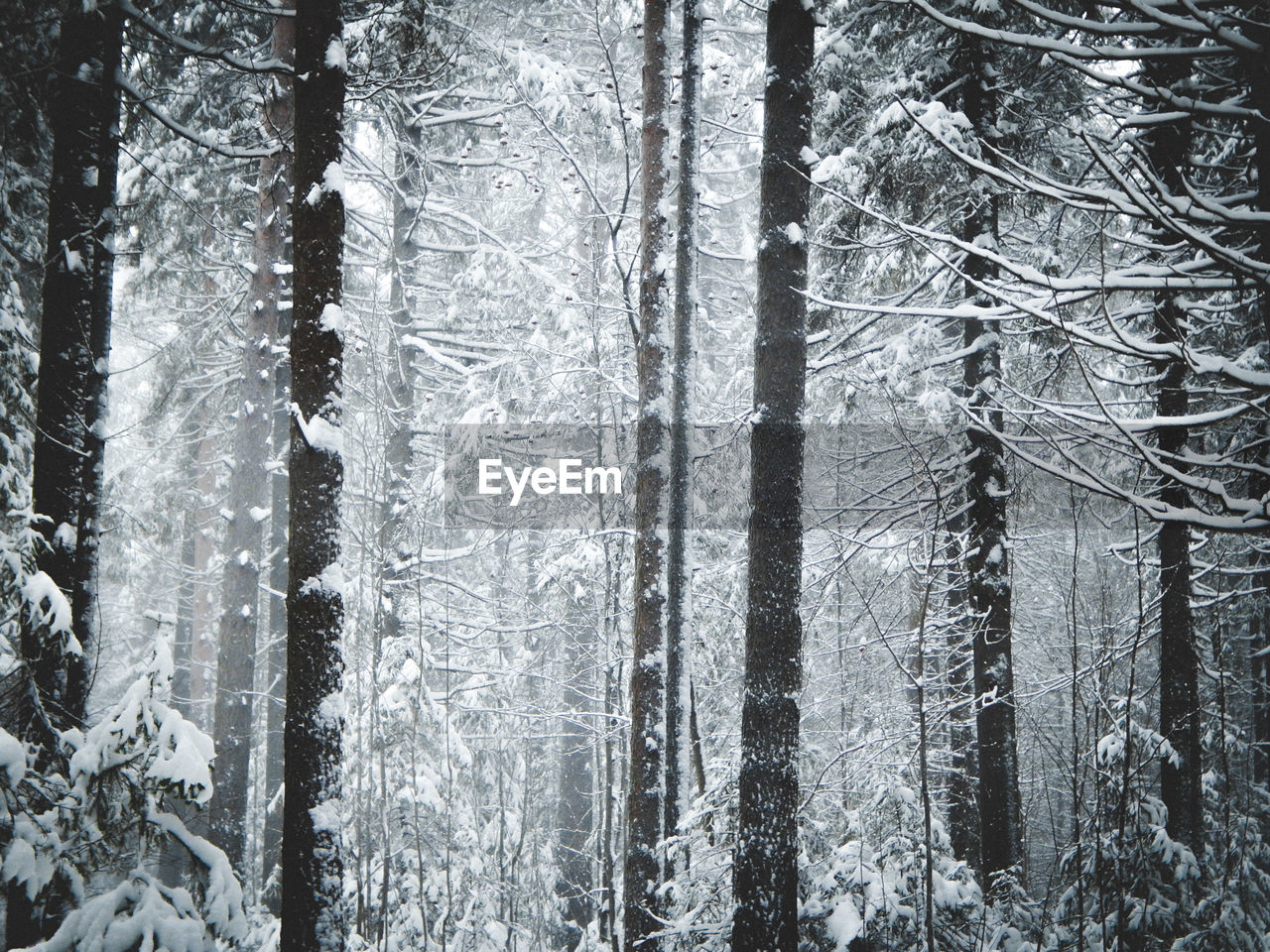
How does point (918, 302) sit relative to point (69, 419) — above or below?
above

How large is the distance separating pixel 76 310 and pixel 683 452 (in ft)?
18.9

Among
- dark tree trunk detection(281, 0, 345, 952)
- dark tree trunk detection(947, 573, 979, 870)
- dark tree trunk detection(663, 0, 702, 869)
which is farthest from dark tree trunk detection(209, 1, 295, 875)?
dark tree trunk detection(947, 573, 979, 870)

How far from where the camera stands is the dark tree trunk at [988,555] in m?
7.98

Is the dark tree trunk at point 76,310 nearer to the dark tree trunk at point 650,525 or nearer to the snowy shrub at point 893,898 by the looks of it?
the dark tree trunk at point 650,525

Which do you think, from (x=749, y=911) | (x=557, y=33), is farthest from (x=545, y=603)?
(x=557, y=33)

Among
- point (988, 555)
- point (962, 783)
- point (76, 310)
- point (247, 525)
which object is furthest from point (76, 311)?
point (962, 783)

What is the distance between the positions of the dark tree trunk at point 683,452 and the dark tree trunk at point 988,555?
3.34m

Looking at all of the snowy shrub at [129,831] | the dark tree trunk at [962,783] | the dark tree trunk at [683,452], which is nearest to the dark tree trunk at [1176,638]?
the dark tree trunk at [962,783]

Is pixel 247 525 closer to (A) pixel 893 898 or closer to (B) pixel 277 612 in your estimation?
(B) pixel 277 612

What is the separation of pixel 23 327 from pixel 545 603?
9.26 metres

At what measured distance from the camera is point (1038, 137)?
8258 mm

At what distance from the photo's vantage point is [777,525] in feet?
17.5

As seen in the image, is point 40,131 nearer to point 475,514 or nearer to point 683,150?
point 475,514

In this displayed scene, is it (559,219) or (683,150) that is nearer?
(683,150)
